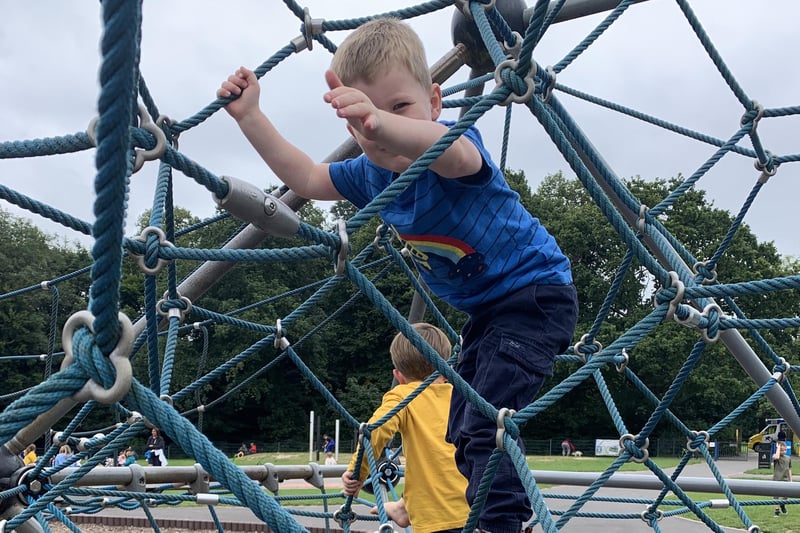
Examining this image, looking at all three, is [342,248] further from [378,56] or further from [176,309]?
[176,309]

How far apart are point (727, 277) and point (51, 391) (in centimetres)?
1893

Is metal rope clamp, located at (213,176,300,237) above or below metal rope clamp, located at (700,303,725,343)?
above

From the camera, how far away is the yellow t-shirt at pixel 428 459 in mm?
1737

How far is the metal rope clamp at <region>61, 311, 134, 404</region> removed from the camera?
58cm

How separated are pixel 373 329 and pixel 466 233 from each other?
2000 centimetres

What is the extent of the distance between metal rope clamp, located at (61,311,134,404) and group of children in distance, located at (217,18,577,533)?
0.55 metres

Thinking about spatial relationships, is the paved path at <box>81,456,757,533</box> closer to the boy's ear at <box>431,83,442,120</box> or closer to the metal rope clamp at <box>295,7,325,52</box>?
the metal rope clamp at <box>295,7,325,52</box>

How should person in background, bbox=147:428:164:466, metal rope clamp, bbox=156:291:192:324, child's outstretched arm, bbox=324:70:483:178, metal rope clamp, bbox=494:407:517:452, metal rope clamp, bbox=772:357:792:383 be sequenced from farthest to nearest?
person in background, bbox=147:428:164:466 < metal rope clamp, bbox=772:357:792:383 < metal rope clamp, bbox=156:291:192:324 < metal rope clamp, bbox=494:407:517:452 < child's outstretched arm, bbox=324:70:483:178

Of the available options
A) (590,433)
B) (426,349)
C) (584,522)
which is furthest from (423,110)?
(590,433)

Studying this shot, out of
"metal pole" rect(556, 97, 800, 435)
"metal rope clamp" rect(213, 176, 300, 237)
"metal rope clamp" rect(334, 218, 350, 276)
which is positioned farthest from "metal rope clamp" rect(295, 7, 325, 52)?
"metal rope clamp" rect(334, 218, 350, 276)

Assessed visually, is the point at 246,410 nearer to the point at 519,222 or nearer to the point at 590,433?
the point at 590,433

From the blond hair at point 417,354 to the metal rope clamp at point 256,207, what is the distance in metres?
0.92

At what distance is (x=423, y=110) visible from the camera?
1112 millimetres

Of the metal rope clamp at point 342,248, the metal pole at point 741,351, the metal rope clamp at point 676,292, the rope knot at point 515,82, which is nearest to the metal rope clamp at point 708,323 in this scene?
the metal rope clamp at point 676,292
